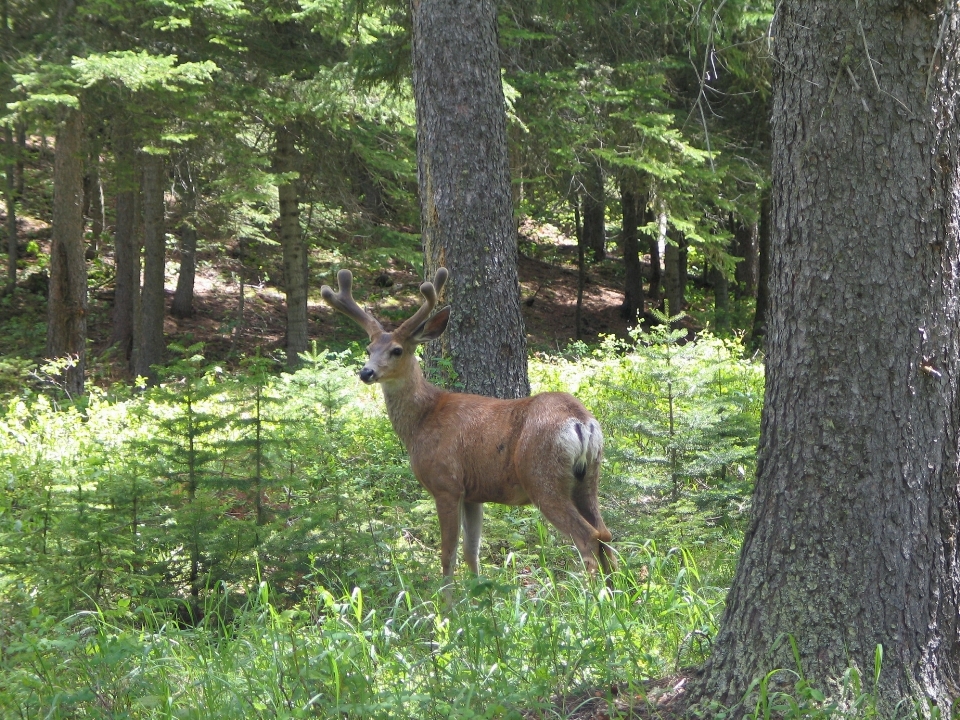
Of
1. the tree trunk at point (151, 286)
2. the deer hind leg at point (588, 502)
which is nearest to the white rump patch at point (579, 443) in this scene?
the deer hind leg at point (588, 502)

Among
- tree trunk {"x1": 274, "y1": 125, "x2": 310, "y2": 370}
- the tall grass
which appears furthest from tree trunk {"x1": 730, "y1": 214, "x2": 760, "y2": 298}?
the tall grass

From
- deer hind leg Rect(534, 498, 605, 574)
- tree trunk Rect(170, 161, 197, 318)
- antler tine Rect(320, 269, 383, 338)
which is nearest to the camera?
deer hind leg Rect(534, 498, 605, 574)

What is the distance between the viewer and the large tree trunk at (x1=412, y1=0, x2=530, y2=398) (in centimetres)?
792

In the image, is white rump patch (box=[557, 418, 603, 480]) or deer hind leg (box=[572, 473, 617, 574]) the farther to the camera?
deer hind leg (box=[572, 473, 617, 574])

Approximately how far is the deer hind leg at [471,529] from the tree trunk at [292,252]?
422 inches

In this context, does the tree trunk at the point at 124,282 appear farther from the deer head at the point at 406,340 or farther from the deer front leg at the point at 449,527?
the deer front leg at the point at 449,527

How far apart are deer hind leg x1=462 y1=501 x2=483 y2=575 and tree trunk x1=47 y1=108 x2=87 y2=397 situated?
9.97m

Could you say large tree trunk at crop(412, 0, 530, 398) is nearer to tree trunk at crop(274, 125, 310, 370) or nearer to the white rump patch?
the white rump patch

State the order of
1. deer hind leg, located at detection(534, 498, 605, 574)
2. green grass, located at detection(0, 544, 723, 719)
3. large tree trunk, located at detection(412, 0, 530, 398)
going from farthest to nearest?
large tree trunk, located at detection(412, 0, 530, 398)
deer hind leg, located at detection(534, 498, 605, 574)
green grass, located at detection(0, 544, 723, 719)

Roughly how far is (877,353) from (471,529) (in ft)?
11.9

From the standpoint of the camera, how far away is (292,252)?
665 inches

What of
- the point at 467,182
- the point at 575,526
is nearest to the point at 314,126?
the point at 467,182

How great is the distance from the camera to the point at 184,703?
399 cm

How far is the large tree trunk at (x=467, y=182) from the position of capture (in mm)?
7918
